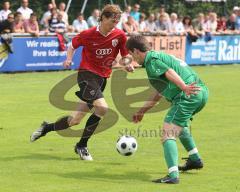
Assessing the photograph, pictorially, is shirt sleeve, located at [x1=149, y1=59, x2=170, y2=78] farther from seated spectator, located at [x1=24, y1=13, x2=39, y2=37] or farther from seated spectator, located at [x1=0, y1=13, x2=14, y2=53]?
seated spectator, located at [x1=24, y1=13, x2=39, y2=37]

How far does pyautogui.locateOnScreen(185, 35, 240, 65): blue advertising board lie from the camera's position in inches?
1125

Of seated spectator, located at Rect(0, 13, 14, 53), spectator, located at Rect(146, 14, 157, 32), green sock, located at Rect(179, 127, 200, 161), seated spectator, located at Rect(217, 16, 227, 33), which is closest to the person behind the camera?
green sock, located at Rect(179, 127, 200, 161)

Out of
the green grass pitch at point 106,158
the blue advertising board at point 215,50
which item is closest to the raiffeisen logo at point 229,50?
the blue advertising board at point 215,50

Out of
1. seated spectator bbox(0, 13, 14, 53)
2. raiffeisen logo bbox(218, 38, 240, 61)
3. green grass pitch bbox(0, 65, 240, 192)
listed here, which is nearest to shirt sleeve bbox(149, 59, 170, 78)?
green grass pitch bbox(0, 65, 240, 192)

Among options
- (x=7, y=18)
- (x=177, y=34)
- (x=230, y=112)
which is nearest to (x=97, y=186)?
(x=230, y=112)

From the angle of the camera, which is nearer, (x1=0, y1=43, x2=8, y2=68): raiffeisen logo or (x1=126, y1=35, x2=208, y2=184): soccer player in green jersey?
(x1=126, y1=35, x2=208, y2=184): soccer player in green jersey

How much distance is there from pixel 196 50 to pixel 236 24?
13.8ft

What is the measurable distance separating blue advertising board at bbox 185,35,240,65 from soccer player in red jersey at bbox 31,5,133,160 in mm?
18543

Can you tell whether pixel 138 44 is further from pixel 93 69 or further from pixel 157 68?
pixel 93 69

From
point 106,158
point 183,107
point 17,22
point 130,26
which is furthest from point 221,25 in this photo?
point 183,107

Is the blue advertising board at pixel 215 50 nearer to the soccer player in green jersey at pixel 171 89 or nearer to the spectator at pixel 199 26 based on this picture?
the spectator at pixel 199 26

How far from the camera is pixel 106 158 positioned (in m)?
9.55

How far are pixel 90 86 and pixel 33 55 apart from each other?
44.0ft

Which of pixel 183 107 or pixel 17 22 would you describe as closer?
pixel 183 107
